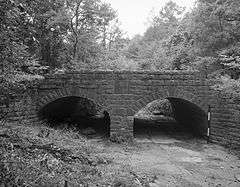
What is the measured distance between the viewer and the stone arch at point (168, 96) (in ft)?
34.7

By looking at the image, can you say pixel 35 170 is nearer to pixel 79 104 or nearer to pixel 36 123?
Result: pixel 36 123

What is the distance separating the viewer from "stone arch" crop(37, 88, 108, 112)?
34.9 ft

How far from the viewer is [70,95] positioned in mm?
10734

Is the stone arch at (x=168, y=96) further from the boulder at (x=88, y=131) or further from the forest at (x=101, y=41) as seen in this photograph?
the boulder at (x=88, y=131)

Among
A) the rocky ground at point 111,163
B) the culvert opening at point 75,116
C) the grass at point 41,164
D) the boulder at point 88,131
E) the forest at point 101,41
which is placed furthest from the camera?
the culvert opening at point 75,116

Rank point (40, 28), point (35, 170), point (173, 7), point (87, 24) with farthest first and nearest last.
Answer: point (173, 7) < point (87, 24) < point (40, 28) < point (35, 170)

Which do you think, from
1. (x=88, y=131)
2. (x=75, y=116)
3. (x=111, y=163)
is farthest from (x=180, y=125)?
(x=111, y=163)

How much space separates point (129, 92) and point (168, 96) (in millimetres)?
A: 1485

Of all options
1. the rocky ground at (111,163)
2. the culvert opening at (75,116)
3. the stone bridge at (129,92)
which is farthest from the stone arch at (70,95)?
the rocky ground at (111,163)

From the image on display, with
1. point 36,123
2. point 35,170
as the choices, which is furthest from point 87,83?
point 35,170

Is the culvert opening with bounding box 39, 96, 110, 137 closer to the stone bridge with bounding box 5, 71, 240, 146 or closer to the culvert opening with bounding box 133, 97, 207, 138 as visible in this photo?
the stone bridge with bounding box 5, 71, 240, 146

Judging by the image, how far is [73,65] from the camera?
562 inches

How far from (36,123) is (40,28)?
5319 millimetres

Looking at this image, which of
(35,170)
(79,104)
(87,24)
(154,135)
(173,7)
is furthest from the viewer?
(173,7)
